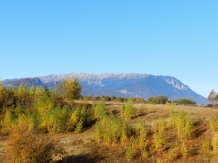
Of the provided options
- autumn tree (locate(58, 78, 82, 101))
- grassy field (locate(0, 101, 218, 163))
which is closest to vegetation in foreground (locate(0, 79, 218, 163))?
grassy field (locate(0, 101, 218, 163))

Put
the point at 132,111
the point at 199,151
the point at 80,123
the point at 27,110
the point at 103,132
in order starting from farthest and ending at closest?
1. the point at 27,110
2. the point at 132,111
3. the point at 80,123
4. the point at 103,132
5. the point at 199,151

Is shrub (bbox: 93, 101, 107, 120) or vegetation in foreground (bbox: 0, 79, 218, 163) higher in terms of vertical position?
shrub (bbox: 93, 101, 107, 120)

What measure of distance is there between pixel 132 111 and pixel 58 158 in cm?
1051

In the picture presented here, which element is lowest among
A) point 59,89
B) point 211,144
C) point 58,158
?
point 58,158

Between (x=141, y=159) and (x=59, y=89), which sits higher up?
(x=59, y=89)

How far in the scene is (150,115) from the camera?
82.3 feet

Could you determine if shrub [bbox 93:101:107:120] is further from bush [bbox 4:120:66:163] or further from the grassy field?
bush [bbox 4:120:66:163]

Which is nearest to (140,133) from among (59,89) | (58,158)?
(58,158)

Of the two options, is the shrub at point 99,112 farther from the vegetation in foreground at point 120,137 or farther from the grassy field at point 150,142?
the grassy field at point 150,142

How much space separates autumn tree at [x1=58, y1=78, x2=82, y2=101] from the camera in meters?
35.1

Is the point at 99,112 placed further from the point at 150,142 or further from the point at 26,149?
the point at 26,149

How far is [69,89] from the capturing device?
115 ft

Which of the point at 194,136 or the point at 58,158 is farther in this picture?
the point at 194,136

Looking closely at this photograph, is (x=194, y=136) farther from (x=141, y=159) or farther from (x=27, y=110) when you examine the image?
(x=27, y=110)
